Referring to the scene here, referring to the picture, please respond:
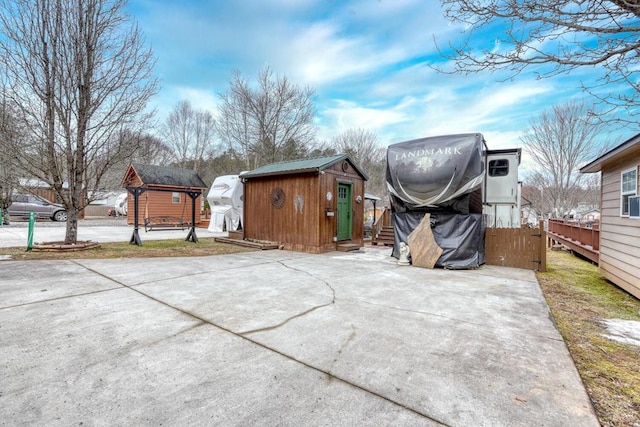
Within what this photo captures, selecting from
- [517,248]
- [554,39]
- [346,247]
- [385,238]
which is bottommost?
[346,247]

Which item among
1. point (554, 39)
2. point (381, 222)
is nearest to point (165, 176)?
point (381, 222)

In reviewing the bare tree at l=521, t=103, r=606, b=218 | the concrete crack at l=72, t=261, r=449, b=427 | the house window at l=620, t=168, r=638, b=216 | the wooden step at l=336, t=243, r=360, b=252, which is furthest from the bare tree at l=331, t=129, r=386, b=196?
the concrete crack at l=72, t=261, r=449, b=427

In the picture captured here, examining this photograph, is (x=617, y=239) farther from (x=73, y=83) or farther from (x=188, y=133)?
(x=188, y=133)

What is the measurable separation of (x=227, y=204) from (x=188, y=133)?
17.2 m

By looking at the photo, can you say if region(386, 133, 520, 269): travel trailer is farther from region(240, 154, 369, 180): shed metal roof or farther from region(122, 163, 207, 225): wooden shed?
region(122, 163, 207, 225): wooden shed

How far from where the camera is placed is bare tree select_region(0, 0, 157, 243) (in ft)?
23.2

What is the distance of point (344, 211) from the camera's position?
9820mm

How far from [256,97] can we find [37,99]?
47.5 ft

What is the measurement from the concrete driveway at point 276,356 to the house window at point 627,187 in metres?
2.45

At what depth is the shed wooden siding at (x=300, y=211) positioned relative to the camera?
28.4 ft

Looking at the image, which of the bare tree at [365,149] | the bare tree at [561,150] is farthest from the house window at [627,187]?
the bare tree at [365,149]

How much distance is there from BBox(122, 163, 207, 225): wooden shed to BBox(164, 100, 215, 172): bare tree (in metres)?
9.13

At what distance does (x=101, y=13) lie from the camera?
7609 mm

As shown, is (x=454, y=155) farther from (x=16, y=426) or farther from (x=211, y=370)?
(x=16, y=426)
